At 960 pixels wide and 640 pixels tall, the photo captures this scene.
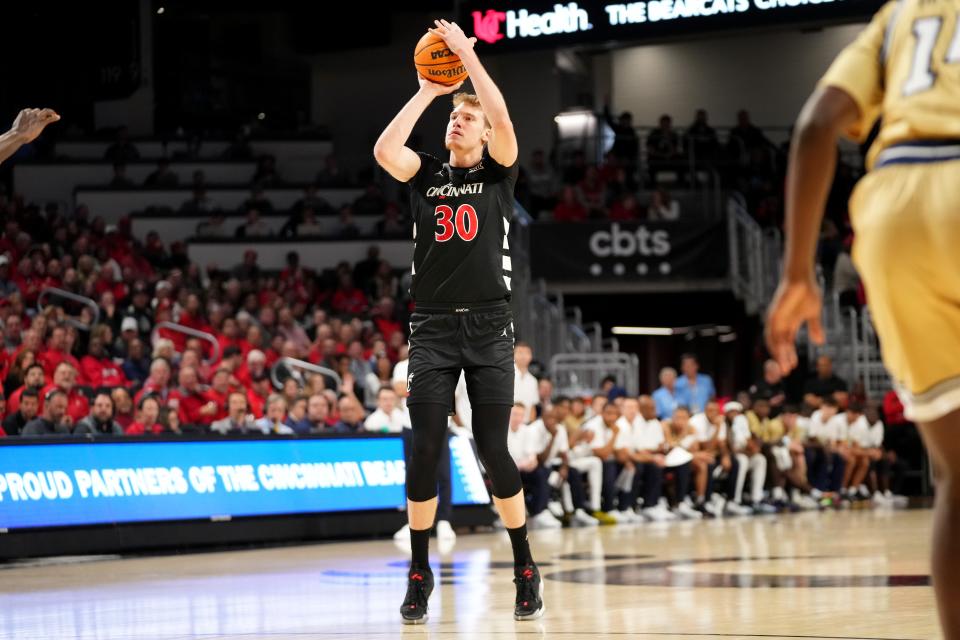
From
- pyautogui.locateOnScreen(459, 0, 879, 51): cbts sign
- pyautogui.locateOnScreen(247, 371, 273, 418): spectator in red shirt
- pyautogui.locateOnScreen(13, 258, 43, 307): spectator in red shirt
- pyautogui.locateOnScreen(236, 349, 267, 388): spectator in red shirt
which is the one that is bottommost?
pyautogui.locateOnScreen(247, 371, 273, 418): spectator in red shirt

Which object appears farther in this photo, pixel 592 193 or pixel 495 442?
pixel 592 193

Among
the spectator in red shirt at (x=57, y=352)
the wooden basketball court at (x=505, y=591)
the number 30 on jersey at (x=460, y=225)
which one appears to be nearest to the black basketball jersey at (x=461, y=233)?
the number 30 on jersey at (x=460, y=225)

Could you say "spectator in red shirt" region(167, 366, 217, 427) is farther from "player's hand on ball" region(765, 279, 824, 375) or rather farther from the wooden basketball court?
"player's hand on ball" region(765, 279, 824, 375)

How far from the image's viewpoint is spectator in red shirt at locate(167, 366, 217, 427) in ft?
48.0

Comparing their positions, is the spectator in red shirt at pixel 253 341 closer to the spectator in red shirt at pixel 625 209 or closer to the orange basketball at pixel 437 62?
the spectator in red shirt at pixel 625 209

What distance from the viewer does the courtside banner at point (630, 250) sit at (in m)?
23.9

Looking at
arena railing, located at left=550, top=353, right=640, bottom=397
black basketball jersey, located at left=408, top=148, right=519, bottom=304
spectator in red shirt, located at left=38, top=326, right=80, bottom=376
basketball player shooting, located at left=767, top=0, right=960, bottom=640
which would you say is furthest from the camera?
arena railing, located at left=550, top=353, right=640, bottom=397

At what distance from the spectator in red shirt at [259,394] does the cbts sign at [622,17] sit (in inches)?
292

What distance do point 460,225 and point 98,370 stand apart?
10.4m

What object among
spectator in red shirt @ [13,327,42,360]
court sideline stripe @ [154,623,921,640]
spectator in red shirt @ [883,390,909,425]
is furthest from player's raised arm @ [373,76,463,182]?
spectator in red shirt @ [883,390,909,425]

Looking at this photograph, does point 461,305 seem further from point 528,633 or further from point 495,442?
point 528,633

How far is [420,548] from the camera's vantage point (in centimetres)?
657

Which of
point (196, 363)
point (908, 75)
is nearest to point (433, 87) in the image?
point (908, 75)

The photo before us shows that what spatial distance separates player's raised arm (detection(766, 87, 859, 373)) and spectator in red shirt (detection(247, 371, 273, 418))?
1233cm
